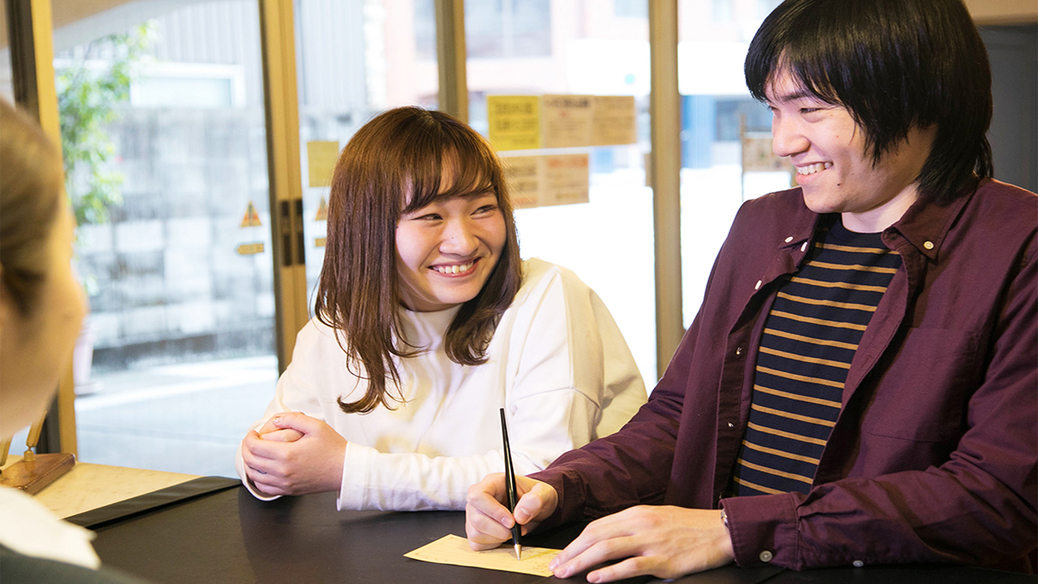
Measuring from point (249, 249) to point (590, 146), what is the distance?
5.69ft

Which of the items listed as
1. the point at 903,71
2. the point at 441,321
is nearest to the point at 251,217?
the point at 441,321

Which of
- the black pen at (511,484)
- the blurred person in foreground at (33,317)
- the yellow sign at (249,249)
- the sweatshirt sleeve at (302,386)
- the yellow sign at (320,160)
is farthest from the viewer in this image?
the yellow sign at (320,160)

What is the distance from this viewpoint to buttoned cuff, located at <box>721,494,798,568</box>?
44.6 inches

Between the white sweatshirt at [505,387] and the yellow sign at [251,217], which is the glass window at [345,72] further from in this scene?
the white sweatshirt at [505,387]

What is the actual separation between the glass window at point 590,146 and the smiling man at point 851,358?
2.43 m

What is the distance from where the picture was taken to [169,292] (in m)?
2.87

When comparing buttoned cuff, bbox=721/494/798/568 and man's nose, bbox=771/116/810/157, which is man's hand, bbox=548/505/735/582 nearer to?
buttoned cuff, bbox=721/494/798/568

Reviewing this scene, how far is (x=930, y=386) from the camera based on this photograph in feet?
3.92

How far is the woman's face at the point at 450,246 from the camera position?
164 cm

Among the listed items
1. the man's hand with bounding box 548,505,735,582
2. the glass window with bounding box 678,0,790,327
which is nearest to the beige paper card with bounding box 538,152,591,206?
the glass window with bounding box 678,0,790,327

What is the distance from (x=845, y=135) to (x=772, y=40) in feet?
0.57

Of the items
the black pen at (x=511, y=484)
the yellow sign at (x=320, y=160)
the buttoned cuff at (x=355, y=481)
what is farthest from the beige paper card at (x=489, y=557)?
the yellow sign at (x=320, y=160)

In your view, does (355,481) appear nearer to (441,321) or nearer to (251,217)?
(441,321)

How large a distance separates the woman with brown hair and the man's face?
20.1 inches
